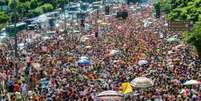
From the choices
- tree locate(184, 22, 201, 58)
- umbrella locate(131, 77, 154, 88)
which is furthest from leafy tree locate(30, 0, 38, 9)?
umbrella locate(131, 77, 154, 88)

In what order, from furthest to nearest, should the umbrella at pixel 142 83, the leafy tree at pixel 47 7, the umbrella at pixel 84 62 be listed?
the leafy tree at pixel 47 7, the umbrella at pixel 84 62, the umbrella at pixel 142 83

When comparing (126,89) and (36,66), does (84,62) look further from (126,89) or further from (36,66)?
(126,89)

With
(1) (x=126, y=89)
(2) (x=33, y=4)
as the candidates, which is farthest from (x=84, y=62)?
(2) (x=33, y=4)

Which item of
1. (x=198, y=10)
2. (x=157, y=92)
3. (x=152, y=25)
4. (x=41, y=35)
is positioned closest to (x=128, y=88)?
(x=157, y=92)

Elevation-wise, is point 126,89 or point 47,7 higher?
point 126,89

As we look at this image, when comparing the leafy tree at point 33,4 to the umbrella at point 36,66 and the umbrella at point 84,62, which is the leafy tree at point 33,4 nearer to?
the umbrella at point 84,62

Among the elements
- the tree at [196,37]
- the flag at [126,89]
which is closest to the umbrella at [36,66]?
the tree at [196,37]

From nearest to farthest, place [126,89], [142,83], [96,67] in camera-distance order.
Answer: [126,89], [142,83], [96,67]

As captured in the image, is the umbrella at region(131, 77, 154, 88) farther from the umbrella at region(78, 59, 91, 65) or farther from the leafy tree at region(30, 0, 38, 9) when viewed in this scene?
the leafy tree at region(30, 0, 38, 9)

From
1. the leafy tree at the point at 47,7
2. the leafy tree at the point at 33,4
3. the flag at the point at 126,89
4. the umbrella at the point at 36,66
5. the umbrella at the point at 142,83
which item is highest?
the flag at the point at 126,89
